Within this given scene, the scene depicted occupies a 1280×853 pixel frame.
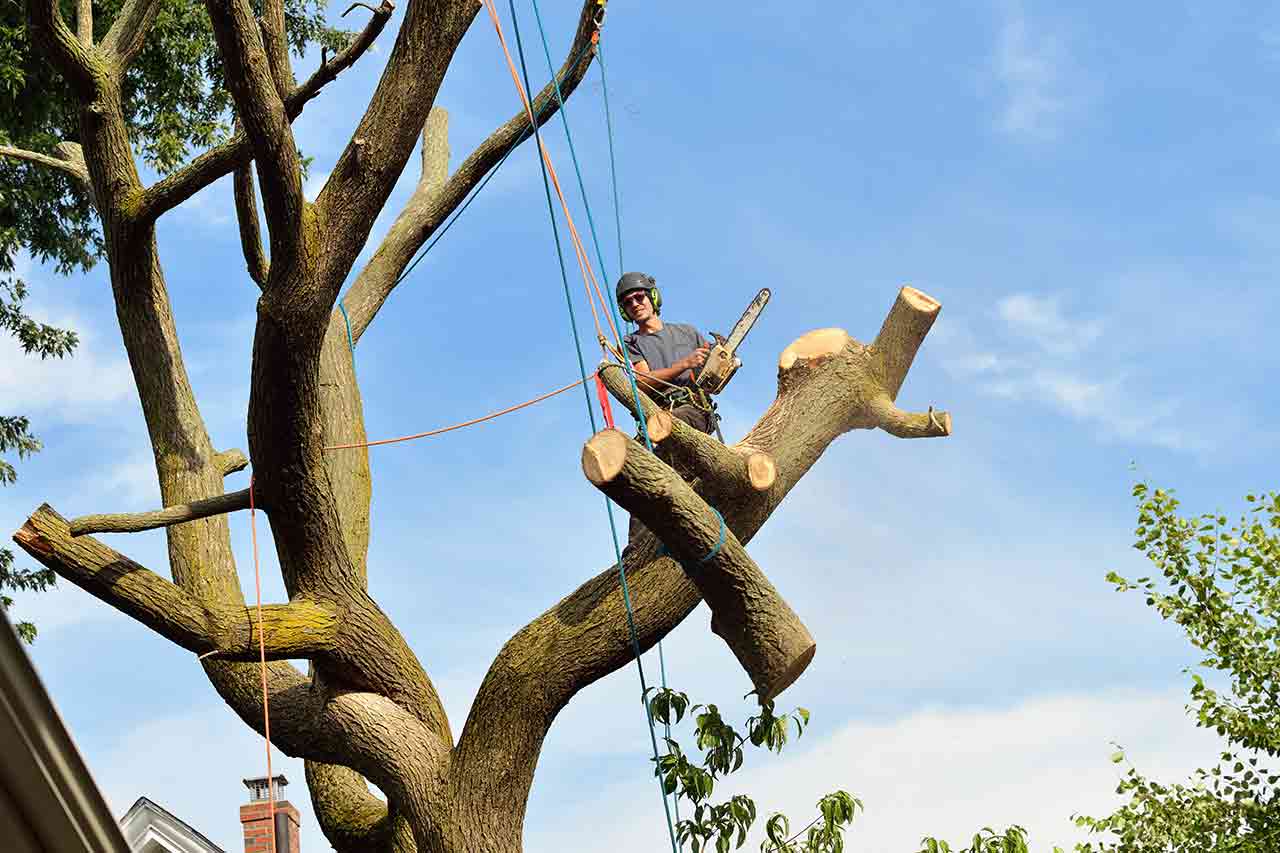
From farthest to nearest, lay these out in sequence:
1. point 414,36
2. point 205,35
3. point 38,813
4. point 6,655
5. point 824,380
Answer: point 205,35, point 824,380, point 414,36, point 38,813, point 6,655

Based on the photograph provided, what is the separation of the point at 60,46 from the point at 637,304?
294 cm

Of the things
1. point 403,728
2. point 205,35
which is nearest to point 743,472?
point 403,728

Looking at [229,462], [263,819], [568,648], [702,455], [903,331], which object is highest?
[263,819]

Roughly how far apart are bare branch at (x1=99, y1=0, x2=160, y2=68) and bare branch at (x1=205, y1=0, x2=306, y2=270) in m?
2.60

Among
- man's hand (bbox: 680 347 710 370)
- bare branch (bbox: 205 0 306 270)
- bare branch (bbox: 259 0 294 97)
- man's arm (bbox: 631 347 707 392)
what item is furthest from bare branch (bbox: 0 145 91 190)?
man's hand (bbox: 680 347 710 370)

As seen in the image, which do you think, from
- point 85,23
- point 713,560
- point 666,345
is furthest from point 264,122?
point 85,23

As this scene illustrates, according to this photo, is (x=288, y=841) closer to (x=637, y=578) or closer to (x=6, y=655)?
(x=637, y=578)

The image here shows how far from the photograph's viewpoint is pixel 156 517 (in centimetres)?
616

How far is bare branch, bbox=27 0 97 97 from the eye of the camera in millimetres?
6836

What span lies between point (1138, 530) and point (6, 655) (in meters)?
9.87

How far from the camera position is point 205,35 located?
36.0ft

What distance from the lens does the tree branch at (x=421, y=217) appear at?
7844 mm

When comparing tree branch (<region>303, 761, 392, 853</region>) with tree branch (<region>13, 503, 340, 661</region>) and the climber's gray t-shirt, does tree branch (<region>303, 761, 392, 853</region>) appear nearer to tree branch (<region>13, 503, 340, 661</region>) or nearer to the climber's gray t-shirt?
tree branch (<region>13, 503, 340, 661</region>)

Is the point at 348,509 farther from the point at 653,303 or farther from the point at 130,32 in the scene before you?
the point at 130,32
